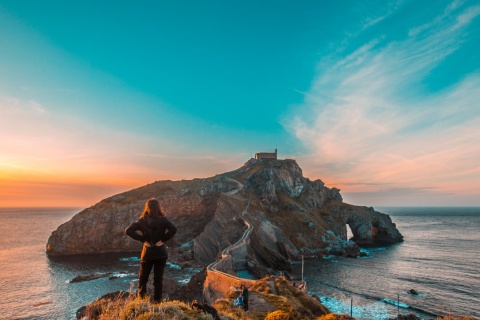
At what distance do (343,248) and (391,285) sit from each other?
34.3 metres

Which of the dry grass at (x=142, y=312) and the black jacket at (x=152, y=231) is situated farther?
the black jacket at (x=152, y=231)

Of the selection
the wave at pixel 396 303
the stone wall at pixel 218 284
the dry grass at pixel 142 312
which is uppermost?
the dry grass at pixel 142 312

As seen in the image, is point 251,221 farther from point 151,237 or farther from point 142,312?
point 142,312

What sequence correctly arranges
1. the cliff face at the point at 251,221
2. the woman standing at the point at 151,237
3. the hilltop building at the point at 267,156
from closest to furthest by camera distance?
the woman standing at the point at 151,237
the cliff face at the point at 251,221
the hilltop building at the point at 267,156

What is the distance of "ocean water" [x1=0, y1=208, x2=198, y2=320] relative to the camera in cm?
4431

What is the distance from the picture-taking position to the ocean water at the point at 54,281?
44.3 metres

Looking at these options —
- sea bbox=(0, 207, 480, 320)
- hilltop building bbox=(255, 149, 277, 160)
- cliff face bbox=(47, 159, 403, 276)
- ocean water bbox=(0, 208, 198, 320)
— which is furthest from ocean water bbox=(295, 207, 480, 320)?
hilltop building bbox=(255, 149, 277, 160)

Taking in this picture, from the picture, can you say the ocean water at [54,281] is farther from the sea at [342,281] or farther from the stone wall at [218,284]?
the stone wall at [218,284]

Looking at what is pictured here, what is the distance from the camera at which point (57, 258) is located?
80.7m

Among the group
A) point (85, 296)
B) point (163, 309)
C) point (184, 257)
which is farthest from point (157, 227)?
point (184, 257)

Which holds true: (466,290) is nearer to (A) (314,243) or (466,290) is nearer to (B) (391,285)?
(B) (391,285)

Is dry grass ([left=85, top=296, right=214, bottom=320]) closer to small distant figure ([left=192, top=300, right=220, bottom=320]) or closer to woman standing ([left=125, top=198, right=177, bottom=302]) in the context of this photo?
small distant figure ([left=192, top=300, right=220, bottom=320])

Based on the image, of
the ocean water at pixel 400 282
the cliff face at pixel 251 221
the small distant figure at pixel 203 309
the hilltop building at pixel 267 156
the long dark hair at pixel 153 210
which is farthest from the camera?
the hilltop building at pixel 267 156

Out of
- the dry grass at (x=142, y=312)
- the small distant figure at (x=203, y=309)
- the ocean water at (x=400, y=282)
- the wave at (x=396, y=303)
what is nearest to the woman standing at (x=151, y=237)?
the dry grass at (x=142, y=312)
